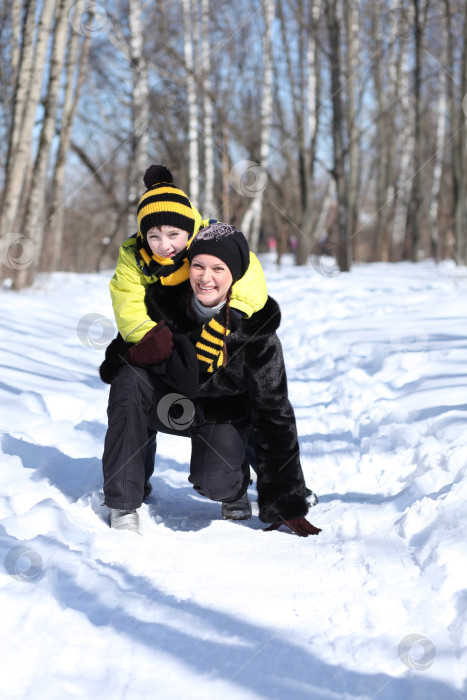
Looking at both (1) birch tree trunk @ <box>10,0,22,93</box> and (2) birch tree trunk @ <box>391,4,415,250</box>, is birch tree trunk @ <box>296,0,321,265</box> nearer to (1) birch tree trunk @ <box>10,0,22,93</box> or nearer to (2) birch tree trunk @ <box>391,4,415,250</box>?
(2) birch tree trunk @ <box>391,4,415,250</box>

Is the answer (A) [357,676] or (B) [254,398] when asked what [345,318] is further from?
(A) [357,676]

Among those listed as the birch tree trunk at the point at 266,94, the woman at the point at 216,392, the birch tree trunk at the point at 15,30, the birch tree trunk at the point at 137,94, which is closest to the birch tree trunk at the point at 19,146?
the birch tree trunk at the point at 15,30

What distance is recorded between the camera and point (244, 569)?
2.33 m

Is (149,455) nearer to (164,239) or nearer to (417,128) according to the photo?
(164,239)

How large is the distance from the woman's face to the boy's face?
0.45 ft

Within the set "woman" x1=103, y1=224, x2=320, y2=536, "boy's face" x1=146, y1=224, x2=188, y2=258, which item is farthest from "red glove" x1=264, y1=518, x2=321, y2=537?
"boy's face" x1=146, y1=224, x2=188, y2=258

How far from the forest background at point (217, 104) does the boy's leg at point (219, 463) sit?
22.3 ft

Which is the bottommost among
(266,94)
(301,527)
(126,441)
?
(301,527)

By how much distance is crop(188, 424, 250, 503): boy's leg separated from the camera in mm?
2760

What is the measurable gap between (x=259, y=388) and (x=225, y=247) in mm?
547

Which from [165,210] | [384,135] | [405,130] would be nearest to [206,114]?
[384,135]

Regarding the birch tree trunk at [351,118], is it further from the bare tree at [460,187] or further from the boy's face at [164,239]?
the boy's face at [164,239]

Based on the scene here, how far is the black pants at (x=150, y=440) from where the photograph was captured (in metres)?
2.62

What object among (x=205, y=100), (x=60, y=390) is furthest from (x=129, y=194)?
(x=60, y=390)
